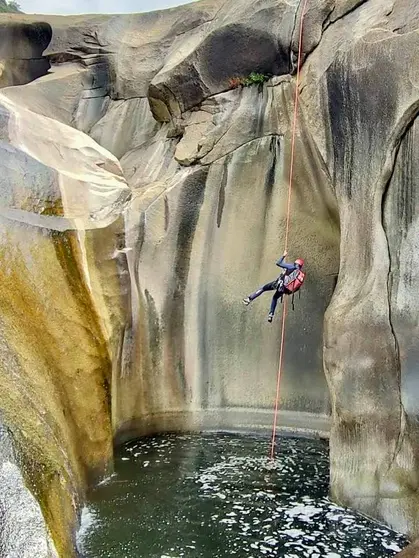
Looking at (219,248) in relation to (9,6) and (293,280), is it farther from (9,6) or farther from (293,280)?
(9,6)

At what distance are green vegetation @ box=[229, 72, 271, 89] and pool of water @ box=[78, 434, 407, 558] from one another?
5211mm

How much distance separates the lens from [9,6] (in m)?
28.0

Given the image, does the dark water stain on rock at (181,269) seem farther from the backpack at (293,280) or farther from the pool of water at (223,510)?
the backpack at (293,280)

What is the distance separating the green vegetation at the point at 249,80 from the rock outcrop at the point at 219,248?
0.14 meters

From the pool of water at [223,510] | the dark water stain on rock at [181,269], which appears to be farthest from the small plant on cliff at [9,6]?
the pool of water at [223,510]

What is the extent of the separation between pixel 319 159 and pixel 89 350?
3.98 meters

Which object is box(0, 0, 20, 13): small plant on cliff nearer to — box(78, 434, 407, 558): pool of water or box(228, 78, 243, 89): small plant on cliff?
box(228, 78, 243, 89): small plant on cliff

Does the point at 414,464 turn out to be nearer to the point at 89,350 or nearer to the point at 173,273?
the point at 89,350

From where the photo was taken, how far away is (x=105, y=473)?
7.86 m

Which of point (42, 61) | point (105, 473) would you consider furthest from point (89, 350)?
point (42, 61)

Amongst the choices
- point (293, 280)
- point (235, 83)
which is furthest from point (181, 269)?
point (235, 83)

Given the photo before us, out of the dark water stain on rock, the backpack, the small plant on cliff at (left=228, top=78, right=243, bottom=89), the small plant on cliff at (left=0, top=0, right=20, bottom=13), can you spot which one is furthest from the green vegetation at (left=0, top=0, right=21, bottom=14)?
the backpack

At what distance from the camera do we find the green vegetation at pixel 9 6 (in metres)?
25.7

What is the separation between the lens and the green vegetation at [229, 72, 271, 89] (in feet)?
32.7
